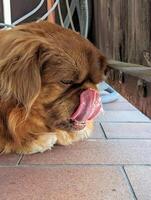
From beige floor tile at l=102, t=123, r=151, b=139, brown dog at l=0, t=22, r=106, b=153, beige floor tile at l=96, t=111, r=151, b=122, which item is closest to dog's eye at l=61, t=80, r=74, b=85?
brown dog at l=0, t=22, r=106, b=153

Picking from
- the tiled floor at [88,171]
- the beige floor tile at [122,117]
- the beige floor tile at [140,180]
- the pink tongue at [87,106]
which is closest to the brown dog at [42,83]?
the pink tongue at [87,106]

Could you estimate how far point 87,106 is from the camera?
1.43m

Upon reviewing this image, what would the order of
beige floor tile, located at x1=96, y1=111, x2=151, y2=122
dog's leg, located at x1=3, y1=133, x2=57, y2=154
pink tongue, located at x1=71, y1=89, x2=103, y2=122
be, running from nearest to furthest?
pink tongue, located at x1=71, y1=89, x2=103, y2=122 < dog's leg, located at x1=3, y1=133, x2=57, y2=154 < beige floor tile, located at x1=96, y1=111, x2=151, y2=122

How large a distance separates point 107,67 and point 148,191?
2.02ft

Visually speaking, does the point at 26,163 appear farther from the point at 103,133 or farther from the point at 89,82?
the point at 103,133

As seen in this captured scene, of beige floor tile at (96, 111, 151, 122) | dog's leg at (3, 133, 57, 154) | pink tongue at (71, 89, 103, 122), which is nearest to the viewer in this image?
pink tongue at (71, 89, 103, 122)

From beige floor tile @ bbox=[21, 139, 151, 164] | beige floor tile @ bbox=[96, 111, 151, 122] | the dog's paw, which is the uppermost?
the dog's paw

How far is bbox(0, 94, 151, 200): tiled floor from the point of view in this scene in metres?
1.14

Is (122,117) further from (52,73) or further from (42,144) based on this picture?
(52,73)

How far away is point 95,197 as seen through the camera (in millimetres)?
1109

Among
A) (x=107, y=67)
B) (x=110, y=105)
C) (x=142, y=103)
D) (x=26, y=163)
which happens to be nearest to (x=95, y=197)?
(x=142, y=103)

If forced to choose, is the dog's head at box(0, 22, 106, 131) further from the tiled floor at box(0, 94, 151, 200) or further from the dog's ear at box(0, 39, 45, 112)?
the tiled floor at box(0, 94, 151, 200)

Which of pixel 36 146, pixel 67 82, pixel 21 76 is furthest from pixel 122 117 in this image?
pixel 21 76

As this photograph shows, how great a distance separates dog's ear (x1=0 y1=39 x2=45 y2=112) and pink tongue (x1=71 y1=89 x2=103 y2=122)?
0.59 ft
